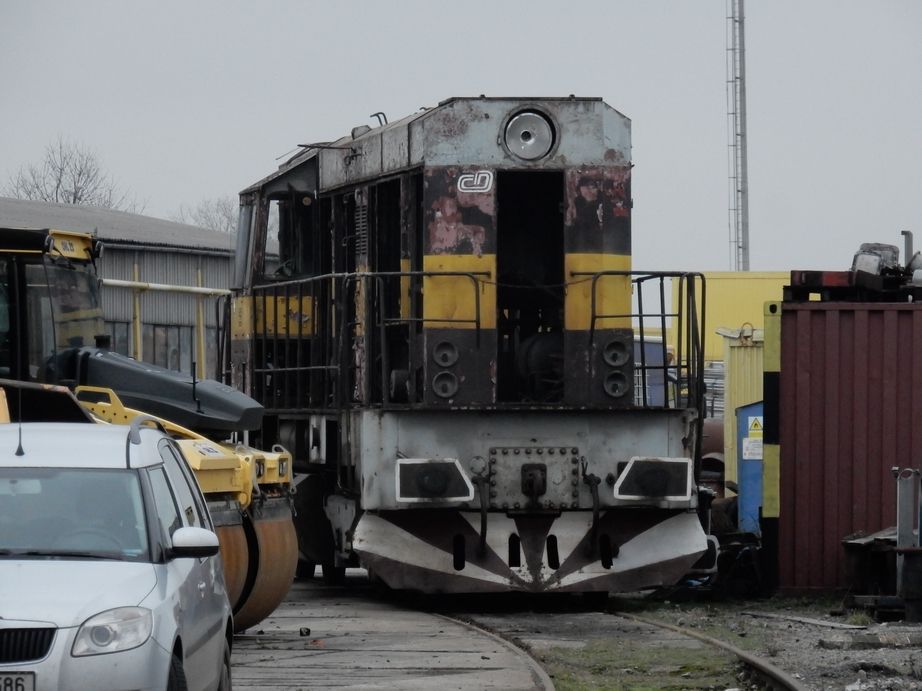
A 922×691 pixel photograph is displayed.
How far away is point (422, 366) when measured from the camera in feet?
46.6

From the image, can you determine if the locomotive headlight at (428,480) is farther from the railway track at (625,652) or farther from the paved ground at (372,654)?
the railway track at (625,652)

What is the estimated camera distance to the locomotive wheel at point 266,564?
1172cm

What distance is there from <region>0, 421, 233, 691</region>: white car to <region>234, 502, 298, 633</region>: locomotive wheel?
10.4 feet

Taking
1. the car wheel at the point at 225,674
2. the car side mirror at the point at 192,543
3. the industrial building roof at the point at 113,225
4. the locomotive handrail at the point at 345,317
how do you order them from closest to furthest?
1. the car side mirror at the point at 192,543
2. the car wheel at the point at 225,674
3. the locomotive handrail at the point at 345,317
4. the industrial building roof at the point at 113,225

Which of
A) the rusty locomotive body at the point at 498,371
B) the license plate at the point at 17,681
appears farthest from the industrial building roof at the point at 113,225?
the license plate at the point at 17,681

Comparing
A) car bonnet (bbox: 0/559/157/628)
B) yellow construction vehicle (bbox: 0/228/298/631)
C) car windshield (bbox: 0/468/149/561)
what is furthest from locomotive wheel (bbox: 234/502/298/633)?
car bonnet (bbox: 0/559/157/628)

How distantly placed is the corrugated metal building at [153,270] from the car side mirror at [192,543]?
33.3 meters

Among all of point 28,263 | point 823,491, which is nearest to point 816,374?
point 823,491

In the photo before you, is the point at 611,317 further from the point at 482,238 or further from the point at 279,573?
the point at 279,573

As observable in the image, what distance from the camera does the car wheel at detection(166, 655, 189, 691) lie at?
22.5 feet

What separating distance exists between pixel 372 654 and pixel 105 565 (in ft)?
15.3

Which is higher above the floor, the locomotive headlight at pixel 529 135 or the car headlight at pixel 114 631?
the locomotive headlight at pixel 529 135

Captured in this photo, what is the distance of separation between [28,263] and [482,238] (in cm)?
371

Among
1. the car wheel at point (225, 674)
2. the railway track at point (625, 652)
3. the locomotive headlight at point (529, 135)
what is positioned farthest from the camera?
the locomotive headlight at point (529, 135)
